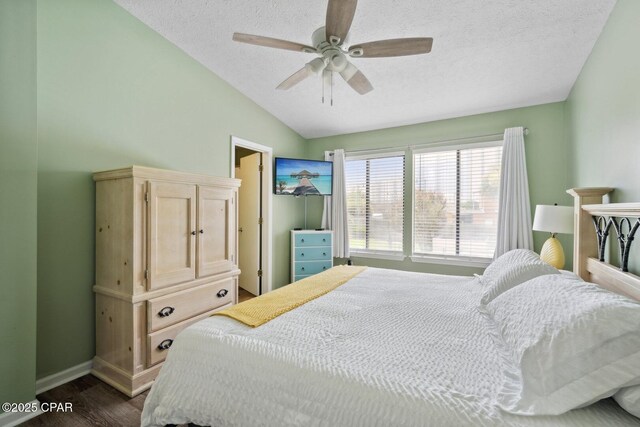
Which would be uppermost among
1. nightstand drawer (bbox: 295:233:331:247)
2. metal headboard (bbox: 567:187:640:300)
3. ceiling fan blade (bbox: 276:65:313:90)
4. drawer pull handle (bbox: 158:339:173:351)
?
ceiling fan blade (bbox: 276:65:313:90)

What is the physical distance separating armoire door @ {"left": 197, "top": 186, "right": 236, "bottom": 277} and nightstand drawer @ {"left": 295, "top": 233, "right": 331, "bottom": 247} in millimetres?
1469

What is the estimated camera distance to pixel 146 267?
6.64 feet

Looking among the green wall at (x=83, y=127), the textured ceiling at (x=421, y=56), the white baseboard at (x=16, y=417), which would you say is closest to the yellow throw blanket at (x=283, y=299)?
the white baseboard at (x=16, y=417)

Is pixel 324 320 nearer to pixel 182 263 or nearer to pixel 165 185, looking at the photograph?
pixel 182 263

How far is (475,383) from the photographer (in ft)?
3.03

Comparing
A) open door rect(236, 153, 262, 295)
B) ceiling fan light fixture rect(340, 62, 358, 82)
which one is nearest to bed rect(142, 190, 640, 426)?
ceiling fan light fixture rect(340, 62, 358, 82)

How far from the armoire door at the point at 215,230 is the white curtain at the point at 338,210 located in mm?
1882

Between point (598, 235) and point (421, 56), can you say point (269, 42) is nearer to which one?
point (421, 56)

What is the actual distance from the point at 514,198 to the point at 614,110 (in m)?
1.45

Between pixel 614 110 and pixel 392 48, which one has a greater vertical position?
pixel 392 48

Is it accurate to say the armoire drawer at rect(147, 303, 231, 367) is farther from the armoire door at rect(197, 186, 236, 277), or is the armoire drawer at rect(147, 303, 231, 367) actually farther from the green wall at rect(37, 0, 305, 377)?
the green wall at rect(37, 0, 305, 377)

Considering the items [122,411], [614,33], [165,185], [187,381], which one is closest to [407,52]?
[614,33]

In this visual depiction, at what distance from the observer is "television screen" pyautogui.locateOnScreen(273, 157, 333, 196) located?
160 inches

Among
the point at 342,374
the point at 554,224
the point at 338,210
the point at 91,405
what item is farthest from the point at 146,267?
the point at 554,224
